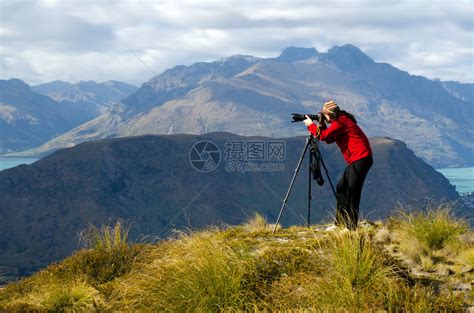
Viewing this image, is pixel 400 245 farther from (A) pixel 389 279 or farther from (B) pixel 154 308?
(B) pixel 154 308

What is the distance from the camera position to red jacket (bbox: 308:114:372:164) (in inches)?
362

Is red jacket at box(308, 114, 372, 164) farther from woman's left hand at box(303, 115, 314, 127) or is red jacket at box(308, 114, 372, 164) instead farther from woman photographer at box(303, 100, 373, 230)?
woman's left hand at box(303, 115, 314, 127)

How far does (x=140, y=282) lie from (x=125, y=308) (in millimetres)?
427

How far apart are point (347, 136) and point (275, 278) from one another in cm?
360

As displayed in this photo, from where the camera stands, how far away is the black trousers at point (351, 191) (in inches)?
363

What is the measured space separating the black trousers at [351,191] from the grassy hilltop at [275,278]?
76 centimetres

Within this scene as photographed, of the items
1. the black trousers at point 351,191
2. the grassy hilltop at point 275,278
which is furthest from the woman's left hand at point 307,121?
the grassy hilltop at point 275,278

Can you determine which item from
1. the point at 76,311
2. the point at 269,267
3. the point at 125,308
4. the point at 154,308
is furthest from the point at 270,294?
the point at 76,311

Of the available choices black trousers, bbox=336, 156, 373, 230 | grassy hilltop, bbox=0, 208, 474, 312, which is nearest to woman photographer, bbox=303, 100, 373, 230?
black trousers, bbox=336, 156, 373, 230

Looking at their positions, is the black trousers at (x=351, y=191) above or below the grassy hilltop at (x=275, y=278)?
above

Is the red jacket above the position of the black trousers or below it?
above

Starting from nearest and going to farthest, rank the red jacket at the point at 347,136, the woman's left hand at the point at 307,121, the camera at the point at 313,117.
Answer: the red jacket at the point at 347,136 < the camera at the point at 313,117 < the woman's left hand at the point at 307,121

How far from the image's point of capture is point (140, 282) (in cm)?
692

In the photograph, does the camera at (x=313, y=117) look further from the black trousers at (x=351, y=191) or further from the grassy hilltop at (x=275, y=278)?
the grassy hilltop at (x=275, y=278)
